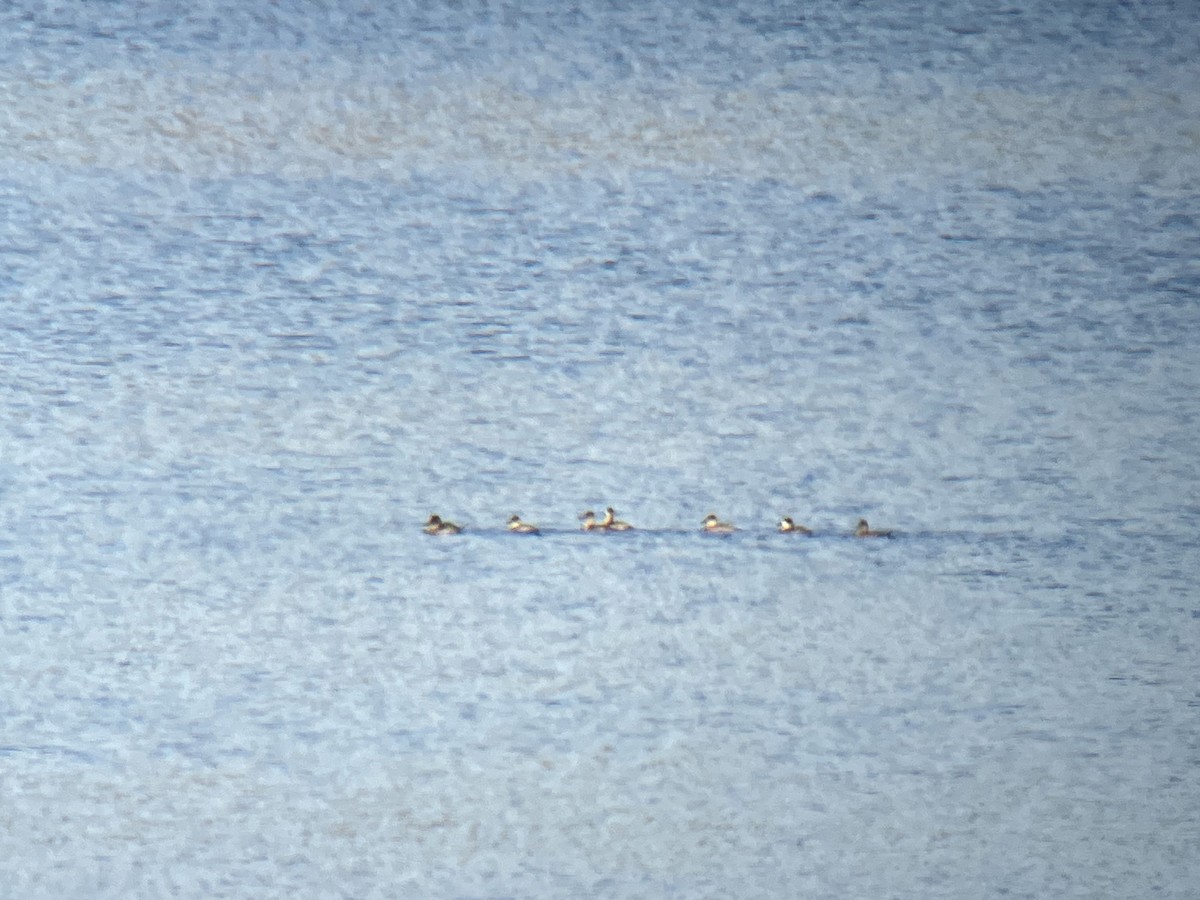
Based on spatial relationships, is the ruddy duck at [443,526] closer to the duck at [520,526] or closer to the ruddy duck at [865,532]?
the duck at [520,526]

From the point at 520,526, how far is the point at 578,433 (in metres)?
0.11

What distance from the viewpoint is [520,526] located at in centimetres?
123

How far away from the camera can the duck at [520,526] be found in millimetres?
1234

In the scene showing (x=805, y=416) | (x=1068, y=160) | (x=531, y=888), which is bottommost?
(x=531, y=888)

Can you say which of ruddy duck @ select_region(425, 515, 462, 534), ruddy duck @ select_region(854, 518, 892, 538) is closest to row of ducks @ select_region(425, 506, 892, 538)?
ruddy duck @ select_region(425, 515, 462, 534)

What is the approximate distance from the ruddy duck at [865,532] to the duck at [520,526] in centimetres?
34

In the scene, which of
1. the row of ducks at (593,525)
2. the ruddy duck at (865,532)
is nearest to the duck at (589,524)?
the row of ducks at (593,525)

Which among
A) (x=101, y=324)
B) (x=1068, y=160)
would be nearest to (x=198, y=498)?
(x=101, y=324)

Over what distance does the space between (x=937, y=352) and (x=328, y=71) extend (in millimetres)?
695

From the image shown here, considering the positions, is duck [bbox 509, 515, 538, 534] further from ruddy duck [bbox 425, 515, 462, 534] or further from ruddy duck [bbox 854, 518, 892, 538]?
ruddy duck [bbox 854, 518, 892, 538]

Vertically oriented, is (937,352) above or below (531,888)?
above

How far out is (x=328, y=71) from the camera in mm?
1233

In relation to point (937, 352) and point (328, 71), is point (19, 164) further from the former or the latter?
point (937, 352)

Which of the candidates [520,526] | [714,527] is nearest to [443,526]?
[520,526]
